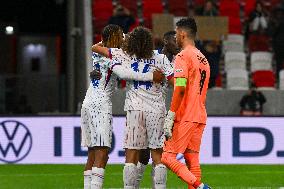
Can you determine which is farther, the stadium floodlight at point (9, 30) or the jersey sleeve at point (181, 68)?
the stadium floodlight at point (9, 30)

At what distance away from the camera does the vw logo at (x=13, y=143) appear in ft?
59.7

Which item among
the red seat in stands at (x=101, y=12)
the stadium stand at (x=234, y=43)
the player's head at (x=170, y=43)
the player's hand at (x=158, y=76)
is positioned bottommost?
the player's hand at (x=158, y=76)

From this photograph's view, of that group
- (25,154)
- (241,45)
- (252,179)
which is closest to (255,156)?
(252,179)

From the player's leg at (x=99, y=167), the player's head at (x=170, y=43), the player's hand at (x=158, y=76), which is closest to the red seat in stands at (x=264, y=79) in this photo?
the player's head at (x=170, y=43)

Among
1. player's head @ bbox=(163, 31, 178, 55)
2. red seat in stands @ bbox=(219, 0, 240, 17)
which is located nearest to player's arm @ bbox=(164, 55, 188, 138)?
player's head @ bbox=(163, 31, 178, 55)

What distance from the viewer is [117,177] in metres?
15.5

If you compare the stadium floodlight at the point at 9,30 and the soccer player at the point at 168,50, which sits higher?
the stadium floodlight at the point at 9,30

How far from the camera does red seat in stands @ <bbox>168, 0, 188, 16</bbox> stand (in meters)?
25.6

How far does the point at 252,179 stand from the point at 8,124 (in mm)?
5171

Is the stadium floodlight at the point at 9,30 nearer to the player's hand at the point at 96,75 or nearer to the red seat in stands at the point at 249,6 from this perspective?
the red seat in stands at the point at 249,6

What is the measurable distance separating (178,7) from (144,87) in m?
15.0

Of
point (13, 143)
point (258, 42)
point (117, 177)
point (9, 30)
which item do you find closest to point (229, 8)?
point (258, 42)

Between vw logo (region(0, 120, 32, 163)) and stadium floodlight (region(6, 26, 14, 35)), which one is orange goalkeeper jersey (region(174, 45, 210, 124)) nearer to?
vw logo (region(0, 120, 32, 163))

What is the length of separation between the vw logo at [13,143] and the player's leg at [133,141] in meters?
7.64
